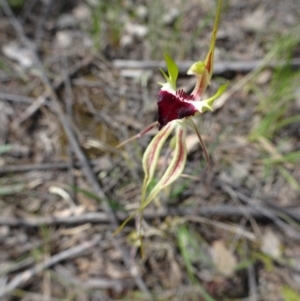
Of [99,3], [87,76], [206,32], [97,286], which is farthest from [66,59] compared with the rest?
[97,286]

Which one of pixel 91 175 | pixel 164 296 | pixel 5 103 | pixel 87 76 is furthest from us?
pixel 87 76

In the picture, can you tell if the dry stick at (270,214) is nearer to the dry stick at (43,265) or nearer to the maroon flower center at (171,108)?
the dry stick at (43,265)

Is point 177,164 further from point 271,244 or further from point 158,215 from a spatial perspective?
point 271,244

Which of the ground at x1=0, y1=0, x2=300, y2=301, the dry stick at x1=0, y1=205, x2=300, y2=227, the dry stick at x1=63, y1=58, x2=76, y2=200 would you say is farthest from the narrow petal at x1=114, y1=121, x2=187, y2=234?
the dry stick at x1=63, y1=58, x2=76, y2=200

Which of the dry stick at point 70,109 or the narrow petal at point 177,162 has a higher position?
the dry stick at point 70,109

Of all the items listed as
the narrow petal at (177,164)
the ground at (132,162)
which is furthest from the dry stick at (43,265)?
the narrow petal at (177,164)

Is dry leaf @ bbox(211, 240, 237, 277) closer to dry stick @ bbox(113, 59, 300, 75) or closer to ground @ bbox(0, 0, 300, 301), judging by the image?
ground @ bbox(0, 0, 300, 301)

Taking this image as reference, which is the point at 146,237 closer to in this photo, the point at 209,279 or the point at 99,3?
the point at 209,279
